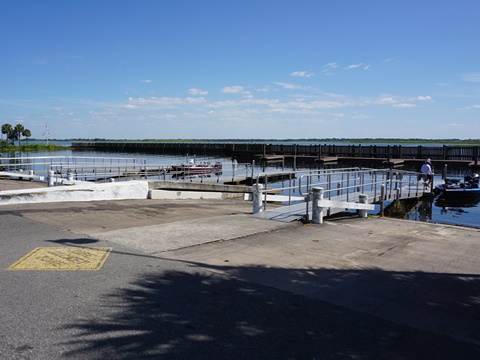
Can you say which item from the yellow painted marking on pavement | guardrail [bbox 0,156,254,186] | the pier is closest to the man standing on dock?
guardrail [bbox 0,156,254,186]

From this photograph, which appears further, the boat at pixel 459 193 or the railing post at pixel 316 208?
the boat at pixel 459 193

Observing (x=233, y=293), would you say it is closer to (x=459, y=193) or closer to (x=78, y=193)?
(x=78, y=193)

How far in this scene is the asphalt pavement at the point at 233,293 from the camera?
381 cm

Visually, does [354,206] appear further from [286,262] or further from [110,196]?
[110,196]

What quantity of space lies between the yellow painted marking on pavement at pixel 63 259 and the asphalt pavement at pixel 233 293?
0.03 meters

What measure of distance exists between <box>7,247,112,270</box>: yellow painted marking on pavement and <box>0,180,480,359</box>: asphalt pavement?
29 mm

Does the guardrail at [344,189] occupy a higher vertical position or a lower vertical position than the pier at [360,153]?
lower

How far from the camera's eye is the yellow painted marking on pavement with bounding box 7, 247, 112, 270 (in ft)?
19.5

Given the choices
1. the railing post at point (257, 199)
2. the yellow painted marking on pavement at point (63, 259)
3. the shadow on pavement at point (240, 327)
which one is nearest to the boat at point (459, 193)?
the railing post at point (257, 199)

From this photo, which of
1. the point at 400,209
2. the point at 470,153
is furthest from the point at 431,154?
the point at 400,209

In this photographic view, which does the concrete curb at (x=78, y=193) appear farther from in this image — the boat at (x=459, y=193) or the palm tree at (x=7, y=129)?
Answer: the palm tree at (x=7, y=129)

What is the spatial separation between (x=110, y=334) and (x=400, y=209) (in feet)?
58.3

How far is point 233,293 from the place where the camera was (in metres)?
5.16

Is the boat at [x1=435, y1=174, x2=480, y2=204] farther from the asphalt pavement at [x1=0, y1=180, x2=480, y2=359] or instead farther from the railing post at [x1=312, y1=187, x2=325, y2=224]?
the railing post at [x1=312, y1=187, x2=325, y2=224]
